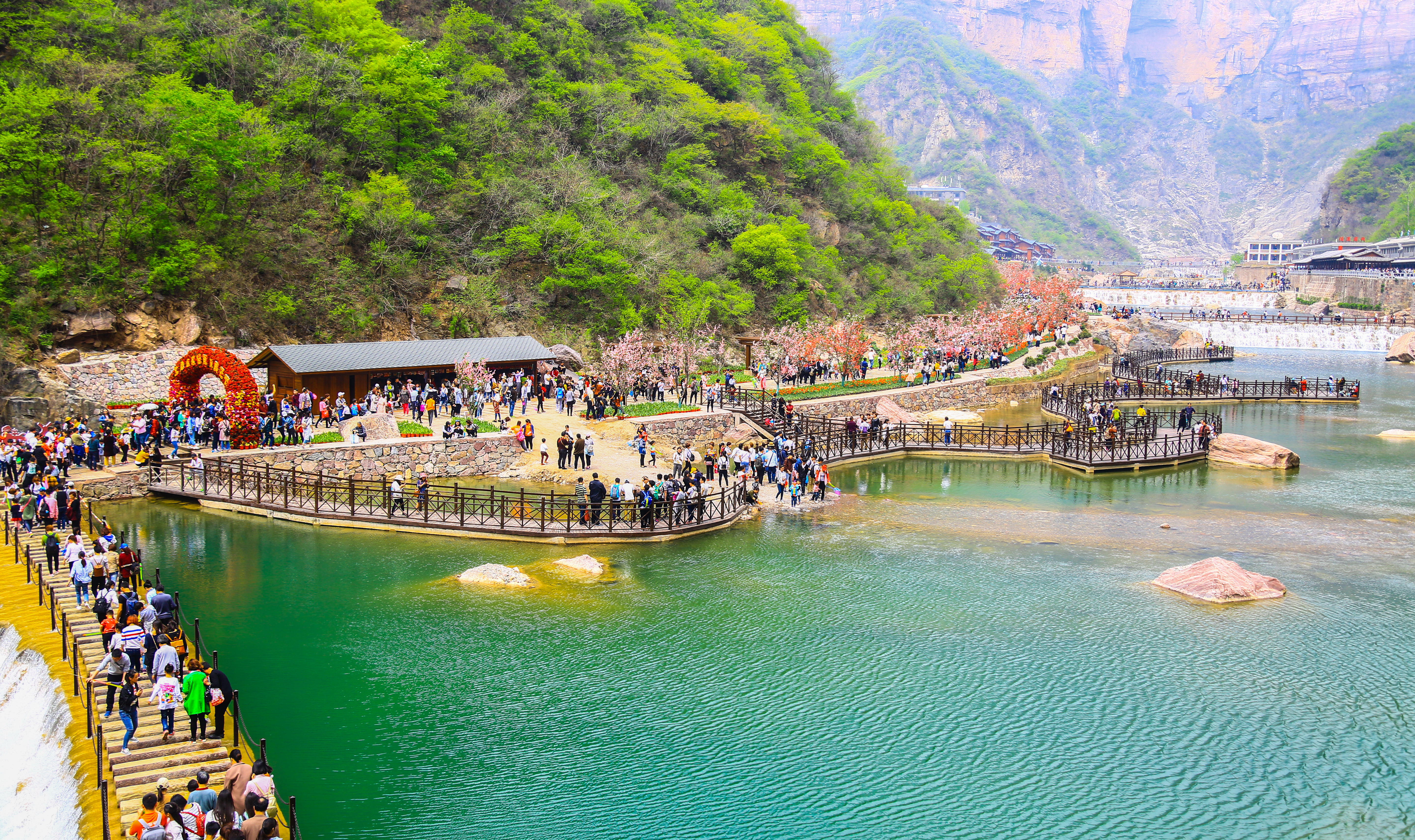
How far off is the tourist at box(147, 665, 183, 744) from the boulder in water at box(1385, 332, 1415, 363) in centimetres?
11503

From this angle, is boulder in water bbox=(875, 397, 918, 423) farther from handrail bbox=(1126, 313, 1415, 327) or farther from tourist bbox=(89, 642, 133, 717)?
handrail bbox=(1126, 313, 1415, 327)

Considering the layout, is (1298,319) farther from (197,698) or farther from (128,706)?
(128,706)

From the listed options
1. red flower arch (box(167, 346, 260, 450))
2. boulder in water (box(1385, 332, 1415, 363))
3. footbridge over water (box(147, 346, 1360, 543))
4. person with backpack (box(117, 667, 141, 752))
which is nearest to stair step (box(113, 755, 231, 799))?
person with backpack (box(117, 667, 141, 752))

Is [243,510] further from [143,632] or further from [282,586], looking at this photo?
[143,632]

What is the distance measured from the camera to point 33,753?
17.3 m

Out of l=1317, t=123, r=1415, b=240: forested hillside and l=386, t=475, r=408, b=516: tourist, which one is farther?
l=1317, t=123, r=1415, b=240: forested hillside

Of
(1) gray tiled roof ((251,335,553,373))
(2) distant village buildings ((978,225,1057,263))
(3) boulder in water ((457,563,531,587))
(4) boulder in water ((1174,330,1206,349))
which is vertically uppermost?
(2) distant village buildings ((978,225,1057,263))

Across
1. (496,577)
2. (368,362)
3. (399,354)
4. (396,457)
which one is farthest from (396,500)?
(399,354)

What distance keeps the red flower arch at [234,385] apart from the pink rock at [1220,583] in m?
31.9

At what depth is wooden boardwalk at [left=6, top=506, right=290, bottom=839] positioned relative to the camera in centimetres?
1473

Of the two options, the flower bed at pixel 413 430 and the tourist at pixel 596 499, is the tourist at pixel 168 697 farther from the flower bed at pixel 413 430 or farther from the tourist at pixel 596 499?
the flower bed at pixel 413 430

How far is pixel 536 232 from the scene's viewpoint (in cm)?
6353

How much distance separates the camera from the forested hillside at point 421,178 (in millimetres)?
48781

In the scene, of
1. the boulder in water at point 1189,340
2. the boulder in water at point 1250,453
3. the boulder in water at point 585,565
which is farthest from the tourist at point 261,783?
the boulder in water at point 1189,340
